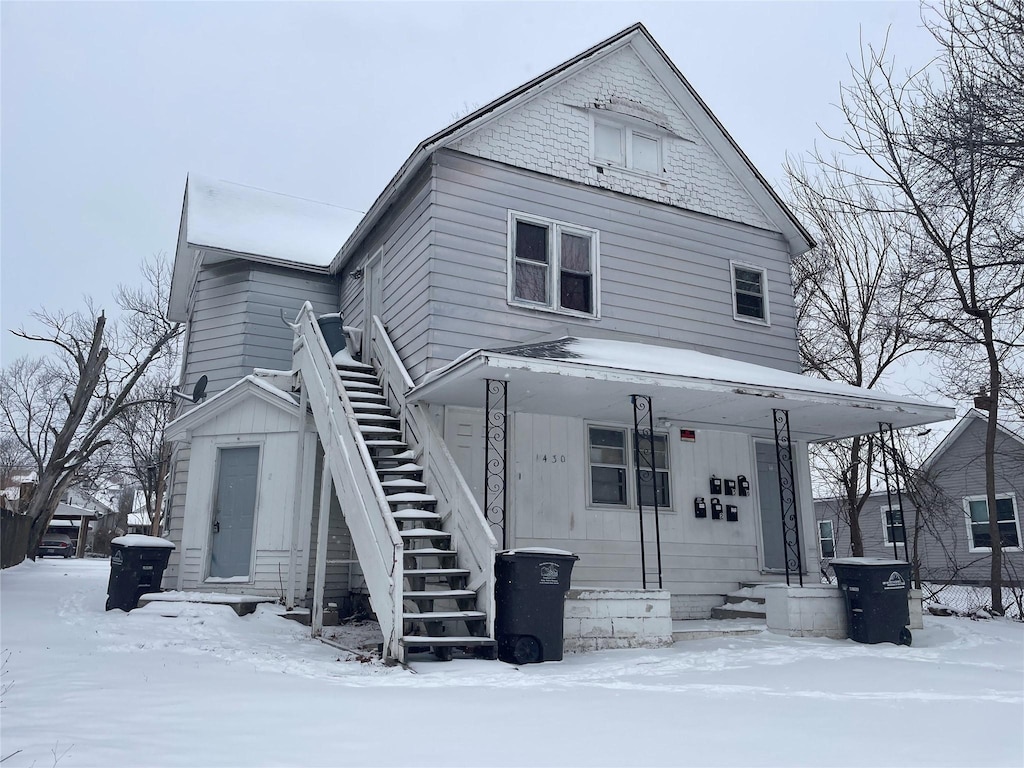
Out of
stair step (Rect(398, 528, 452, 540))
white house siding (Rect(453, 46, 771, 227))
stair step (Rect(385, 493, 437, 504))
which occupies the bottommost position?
stair step (Rect(398, 528, 452, 540))

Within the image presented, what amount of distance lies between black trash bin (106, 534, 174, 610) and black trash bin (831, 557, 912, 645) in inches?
364

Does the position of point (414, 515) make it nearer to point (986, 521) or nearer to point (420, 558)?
point (420, 558)

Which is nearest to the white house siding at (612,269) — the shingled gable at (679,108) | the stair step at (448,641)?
the shingled gable at (679,108)

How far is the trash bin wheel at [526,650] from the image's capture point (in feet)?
22.9

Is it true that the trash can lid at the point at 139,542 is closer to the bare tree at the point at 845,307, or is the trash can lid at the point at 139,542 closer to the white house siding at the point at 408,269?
the white house siding at the point at 408,269

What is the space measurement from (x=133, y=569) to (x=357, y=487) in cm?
487

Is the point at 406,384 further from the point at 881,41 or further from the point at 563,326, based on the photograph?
the point at 881,41

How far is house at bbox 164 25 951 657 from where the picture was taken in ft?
29.9

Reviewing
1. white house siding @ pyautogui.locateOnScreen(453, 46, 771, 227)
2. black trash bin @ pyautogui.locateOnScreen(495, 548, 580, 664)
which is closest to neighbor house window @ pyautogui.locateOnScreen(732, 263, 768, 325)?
white house siding @ pyautogui.locateOnScreen(453, 46, 771, 227)

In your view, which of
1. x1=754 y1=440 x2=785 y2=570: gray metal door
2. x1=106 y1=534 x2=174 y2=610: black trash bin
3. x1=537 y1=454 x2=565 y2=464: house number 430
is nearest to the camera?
x1=537 y1=454 x2=565 y2=464: house number 430

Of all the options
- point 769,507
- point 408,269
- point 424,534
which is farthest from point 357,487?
point 769,507

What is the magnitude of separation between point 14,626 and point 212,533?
358cm

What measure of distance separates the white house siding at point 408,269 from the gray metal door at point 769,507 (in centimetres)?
565

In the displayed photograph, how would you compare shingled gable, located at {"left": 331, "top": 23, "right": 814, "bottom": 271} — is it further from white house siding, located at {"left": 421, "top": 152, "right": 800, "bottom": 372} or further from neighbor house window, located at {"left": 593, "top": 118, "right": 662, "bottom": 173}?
neighbor house window, located at {"left": 593, "top": 118, "right": 662, "bottom": 173}
